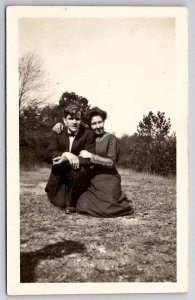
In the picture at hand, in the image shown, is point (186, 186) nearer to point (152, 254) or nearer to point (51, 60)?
point (152, 254)

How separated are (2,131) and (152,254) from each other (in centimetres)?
38

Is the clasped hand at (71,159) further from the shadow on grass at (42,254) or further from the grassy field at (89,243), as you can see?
the shadow on grass at (42,254)

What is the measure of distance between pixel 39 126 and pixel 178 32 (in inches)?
12.9

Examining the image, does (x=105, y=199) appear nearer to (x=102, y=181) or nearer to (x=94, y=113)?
(x=102, y=181)

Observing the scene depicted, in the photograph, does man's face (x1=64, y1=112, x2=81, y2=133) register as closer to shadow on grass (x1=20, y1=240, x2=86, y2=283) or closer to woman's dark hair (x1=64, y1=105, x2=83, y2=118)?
woman's dark hair (x1=64, y1=105, x2=83, y2=118)

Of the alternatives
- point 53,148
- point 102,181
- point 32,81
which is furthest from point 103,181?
point 32,81

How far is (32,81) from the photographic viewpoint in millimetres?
979

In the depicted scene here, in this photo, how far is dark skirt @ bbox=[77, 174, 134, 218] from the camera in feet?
3.21

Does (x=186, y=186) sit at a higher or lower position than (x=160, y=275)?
higher

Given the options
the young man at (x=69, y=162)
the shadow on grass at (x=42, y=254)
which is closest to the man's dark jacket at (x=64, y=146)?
the young man at (x=69, y=162)

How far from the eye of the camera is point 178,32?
993mm

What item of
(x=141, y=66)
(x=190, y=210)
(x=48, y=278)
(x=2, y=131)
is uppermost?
(x=141, y=66)

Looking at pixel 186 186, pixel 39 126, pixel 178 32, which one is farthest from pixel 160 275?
pixel 178 32

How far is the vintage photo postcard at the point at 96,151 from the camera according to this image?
974 mm
